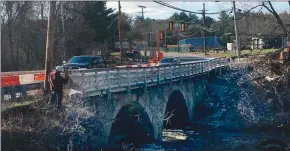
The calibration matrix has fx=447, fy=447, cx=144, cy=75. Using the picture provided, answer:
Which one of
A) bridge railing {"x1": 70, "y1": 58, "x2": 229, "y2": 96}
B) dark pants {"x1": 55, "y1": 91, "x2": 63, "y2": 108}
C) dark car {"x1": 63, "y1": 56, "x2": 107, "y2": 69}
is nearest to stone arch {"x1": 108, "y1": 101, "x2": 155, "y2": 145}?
bridge railing {"x1": 70, "y1": 58, "x2": 229, "y2": 96}

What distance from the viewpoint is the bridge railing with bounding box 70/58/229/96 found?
15312 mm

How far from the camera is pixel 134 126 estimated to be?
23.2 m

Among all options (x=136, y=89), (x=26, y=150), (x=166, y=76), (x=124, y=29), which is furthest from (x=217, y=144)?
(x=124, y=29)

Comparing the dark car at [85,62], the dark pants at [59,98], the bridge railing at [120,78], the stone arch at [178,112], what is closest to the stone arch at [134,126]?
the bridge railing at [120,78]

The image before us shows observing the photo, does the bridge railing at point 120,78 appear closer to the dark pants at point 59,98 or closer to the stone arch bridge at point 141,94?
the stone arch bridge at point 141,94

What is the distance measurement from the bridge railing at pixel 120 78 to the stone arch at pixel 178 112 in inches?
82.5

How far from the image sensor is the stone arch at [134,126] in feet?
72.1

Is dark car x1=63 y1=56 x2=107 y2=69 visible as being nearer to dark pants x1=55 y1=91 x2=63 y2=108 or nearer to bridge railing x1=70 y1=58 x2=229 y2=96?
bridge railing x1=70 y1=58 x2=229 y2=96

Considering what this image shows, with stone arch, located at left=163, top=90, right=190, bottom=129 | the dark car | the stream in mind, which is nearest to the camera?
the stream

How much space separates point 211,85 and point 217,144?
46.9 ft

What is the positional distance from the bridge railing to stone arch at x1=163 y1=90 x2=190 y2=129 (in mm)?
2097

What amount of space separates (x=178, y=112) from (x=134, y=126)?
9.09 metres

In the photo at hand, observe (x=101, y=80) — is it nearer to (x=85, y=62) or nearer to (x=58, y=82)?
(x=58, y=82)

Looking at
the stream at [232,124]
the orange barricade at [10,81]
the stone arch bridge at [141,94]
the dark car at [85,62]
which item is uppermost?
the dark car at [85,62]
